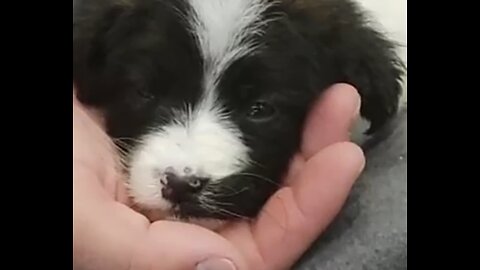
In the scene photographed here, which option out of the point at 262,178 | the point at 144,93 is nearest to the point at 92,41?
the point at 144,93

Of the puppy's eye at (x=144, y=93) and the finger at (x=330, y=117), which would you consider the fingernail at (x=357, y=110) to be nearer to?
the finger at (x=330, y=117)

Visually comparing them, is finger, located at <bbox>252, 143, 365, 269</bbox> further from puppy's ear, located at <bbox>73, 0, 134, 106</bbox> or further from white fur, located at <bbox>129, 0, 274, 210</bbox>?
puppy's ear, located at <bbox>73, 0, 134, 106</bbox>

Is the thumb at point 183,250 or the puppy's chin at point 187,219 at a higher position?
the puppy's chin at point 187,219

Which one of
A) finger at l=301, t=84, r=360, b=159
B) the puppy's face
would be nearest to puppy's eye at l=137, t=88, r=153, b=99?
the puppy's face

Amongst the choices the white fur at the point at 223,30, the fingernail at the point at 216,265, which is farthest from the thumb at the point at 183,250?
the white fur at the point at 223,30

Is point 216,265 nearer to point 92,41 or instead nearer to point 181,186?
point 181,186
